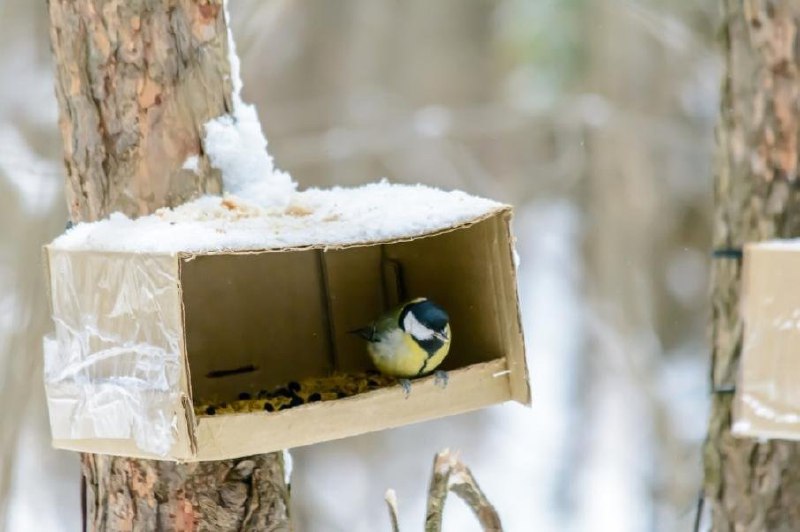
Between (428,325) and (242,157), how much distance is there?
52 centimetres

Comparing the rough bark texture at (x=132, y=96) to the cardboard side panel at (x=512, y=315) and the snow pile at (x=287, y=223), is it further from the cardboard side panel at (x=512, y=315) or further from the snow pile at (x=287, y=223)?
the cardboard side panel at (x=512, y=315)

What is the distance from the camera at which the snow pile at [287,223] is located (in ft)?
5.13

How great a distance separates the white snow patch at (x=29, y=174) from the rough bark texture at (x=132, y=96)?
1.63 metres

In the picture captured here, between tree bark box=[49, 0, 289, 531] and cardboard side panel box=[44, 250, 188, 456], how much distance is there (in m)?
0.25

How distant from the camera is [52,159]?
3.69m

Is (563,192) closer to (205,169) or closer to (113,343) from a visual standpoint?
(205,169)

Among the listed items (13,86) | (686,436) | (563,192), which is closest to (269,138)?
(13,86)

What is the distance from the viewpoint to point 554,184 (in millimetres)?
5414

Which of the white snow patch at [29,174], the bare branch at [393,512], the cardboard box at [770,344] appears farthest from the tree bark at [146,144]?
the white snow patch at [29,174]

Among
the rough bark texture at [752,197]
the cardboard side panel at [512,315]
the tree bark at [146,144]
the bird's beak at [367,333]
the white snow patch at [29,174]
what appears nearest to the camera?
the cardboard side panel at [512,315]

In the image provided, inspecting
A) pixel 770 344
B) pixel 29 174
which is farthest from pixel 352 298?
pixel 29 174

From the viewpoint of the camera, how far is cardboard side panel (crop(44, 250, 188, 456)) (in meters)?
1.54

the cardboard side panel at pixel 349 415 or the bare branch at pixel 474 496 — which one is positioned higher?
the cardboard side panel at pixel 349 415

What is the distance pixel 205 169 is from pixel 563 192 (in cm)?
366
